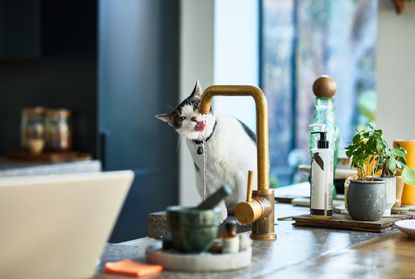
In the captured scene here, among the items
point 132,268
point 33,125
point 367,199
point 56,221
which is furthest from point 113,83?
point 56,221

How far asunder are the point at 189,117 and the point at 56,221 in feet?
2.72

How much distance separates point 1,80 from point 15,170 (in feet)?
3.49

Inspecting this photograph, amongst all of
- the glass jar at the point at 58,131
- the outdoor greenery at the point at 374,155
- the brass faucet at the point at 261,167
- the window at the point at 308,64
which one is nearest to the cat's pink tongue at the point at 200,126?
the brass faucet at the point at 261,167

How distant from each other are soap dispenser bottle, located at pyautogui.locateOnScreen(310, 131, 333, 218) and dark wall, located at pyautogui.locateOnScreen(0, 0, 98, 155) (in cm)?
265

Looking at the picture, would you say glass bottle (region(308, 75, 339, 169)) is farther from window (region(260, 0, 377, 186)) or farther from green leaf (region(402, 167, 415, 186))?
window (region(260, 0, 377, 186))

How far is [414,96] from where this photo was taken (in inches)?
159

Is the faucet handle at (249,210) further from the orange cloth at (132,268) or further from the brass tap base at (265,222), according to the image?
the orange cloth at (132,268)

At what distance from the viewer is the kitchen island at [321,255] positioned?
1635 millimetres

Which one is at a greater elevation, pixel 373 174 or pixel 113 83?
pixel 113 83

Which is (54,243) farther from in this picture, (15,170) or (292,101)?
(292,101)

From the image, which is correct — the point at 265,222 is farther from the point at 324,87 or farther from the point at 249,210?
the point at 324,87

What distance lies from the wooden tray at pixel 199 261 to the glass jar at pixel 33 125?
332 cm

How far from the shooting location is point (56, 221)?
1431 millimetres

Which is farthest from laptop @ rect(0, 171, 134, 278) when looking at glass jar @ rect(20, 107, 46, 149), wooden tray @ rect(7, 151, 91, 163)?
glass jar @ rect(20, 107, 46, 149)
